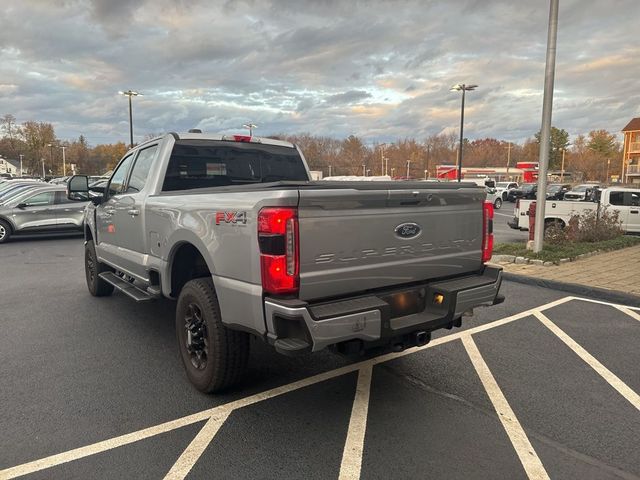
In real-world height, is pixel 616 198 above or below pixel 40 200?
above

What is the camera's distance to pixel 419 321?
3.29 m

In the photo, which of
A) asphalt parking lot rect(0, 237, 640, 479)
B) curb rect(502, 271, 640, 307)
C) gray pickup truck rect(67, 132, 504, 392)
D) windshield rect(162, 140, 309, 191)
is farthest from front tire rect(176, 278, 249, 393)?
curb rect(502, 271, 640, 307)

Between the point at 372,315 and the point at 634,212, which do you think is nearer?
the point at 372,315

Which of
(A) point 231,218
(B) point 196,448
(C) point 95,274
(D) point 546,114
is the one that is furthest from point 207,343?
(D) point 546,114

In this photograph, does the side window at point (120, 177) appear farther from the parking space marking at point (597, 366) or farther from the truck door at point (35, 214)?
the truck door at point (35, 214)

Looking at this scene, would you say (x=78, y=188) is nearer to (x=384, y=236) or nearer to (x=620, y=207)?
(x=384, y=236)

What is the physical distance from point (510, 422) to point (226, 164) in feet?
12.0

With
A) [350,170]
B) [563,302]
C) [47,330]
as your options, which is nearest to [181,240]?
[47,330]

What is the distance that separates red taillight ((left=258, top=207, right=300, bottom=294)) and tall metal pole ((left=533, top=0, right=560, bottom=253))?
8466mm

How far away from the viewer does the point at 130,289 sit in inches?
200

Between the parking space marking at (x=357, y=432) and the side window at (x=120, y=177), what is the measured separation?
11.8 feet

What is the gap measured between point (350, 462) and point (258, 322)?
100cm

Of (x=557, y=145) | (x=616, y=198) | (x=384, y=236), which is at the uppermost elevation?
(x=557, y=145)

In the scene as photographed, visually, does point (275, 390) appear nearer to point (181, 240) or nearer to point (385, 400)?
point (385, 400)
